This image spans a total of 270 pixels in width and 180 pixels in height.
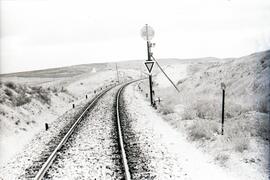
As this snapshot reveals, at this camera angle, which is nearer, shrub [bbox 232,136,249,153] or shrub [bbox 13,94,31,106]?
shrub [bbox 232,136,249,153]

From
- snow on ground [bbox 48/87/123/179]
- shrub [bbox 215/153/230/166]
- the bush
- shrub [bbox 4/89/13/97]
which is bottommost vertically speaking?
snow on ground [bbox 48/87/123/179]

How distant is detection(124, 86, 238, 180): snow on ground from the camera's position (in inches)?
309

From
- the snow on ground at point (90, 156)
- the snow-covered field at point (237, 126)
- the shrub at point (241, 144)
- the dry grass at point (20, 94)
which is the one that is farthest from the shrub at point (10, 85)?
the shrub at point (241, 144)

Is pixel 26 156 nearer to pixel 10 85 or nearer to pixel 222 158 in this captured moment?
pixel 222 158

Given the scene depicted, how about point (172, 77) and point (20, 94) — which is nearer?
point (20, 94)

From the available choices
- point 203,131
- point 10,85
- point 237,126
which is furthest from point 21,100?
point 237,126

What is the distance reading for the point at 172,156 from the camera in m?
9.32

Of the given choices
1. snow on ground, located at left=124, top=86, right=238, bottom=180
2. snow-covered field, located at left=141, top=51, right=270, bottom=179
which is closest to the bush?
snow-covered field, located at left=141, top=51, right=270, bottom=179

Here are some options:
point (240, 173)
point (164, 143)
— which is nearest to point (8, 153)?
point (164, 143)

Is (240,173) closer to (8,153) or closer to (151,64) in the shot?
(8,153)

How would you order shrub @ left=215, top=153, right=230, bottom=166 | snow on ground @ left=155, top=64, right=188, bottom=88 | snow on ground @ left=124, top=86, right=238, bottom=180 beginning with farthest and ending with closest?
snow on ground @ left=155, top=64, right=188, bottom=88, shrub @ left=215, top=153, right=230, bottom=166, snow on ground @ left=124, top=86, right=238, bottom=180

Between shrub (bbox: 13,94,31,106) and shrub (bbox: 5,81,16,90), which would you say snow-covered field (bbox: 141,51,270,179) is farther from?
shrub (bbox: 5,81,16,90)

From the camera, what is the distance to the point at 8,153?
11453mm

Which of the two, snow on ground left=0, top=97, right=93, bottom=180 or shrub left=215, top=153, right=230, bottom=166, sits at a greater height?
shrub left=215, top=153, right=230, bottom=166
